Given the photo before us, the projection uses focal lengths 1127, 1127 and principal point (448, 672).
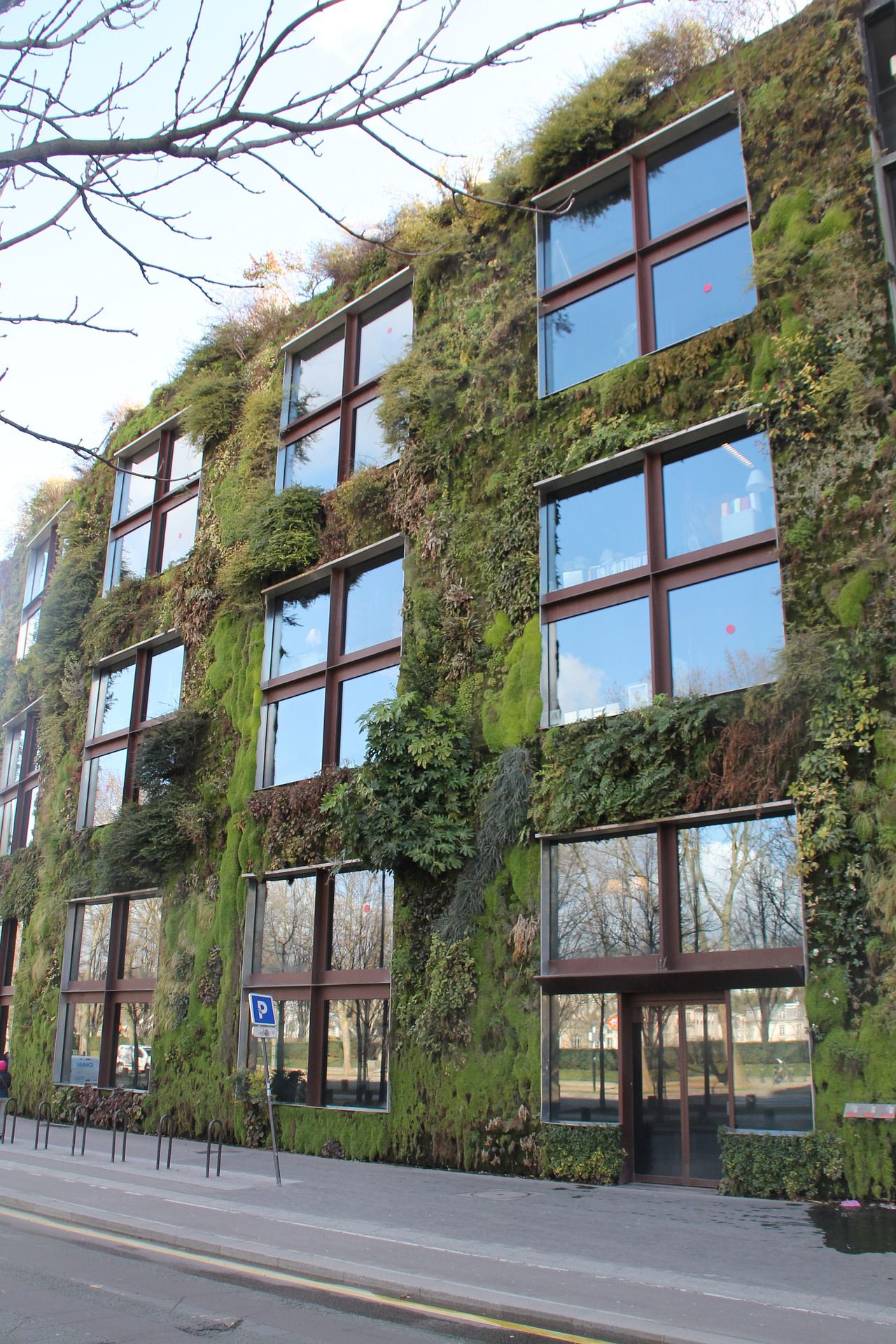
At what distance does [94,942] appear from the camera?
1006 inches

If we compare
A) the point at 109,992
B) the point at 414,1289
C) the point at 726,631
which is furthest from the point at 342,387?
the point at 414,1289

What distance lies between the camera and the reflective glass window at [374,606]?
20.1 metres

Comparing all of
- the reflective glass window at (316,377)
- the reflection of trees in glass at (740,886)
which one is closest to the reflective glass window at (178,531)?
the reflective glass window at (316,377)

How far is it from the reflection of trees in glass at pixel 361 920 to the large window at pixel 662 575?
4.53 meters

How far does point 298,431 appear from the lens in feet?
77.6

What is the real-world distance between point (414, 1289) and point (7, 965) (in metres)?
24.9

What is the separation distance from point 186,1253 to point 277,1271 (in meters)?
1.32

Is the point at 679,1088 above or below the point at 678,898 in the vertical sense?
below

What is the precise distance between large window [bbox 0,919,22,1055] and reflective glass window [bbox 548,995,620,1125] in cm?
1890

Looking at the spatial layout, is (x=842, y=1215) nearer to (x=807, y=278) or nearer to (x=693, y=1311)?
(x=693, y=1311)

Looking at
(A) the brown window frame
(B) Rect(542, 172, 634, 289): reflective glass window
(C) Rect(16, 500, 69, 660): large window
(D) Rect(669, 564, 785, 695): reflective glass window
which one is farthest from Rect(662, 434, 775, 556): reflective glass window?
(C) Rect(16, 500, 69, 660): large window

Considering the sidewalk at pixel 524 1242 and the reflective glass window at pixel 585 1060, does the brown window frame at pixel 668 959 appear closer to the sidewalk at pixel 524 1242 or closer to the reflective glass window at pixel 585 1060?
the reflective glass window at pixel 585 1060

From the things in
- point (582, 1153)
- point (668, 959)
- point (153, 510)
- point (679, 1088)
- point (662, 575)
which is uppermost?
point (153, 510)

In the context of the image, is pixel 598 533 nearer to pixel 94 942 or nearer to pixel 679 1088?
pixel 679 1088
